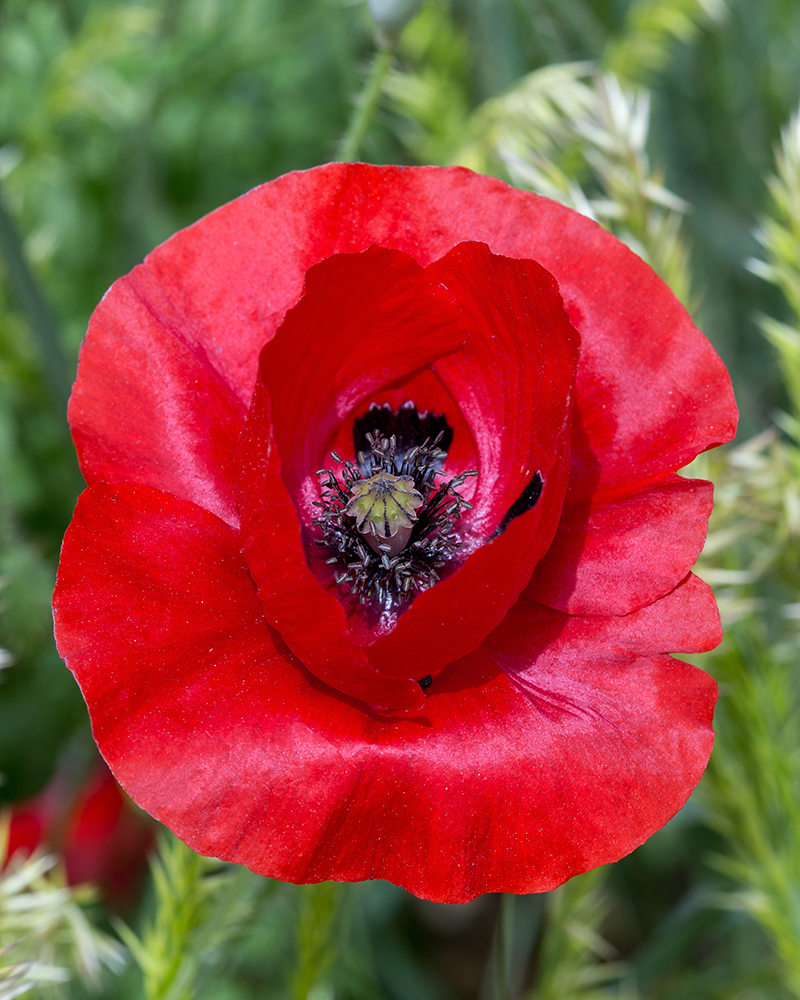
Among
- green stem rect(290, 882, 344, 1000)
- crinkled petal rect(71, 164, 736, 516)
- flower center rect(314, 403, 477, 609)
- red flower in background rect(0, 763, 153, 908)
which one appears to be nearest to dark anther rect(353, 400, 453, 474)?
flower center rect(314, 403, 477, 609)

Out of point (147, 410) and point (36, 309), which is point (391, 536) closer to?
point (147, 410)

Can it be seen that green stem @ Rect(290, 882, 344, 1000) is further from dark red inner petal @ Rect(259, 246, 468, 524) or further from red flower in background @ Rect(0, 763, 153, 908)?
red flower in background @ Rect(0, 763, 153, 908)

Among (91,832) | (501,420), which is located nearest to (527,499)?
(501,420)

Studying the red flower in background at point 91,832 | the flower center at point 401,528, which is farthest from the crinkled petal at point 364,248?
the red flower in background at point 91,832

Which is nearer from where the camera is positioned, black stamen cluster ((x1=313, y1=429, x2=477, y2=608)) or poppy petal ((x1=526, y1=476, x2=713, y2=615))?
poppy petal ((x1=526, y1=476, x2=713, y2=615))

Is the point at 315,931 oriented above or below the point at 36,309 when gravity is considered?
below

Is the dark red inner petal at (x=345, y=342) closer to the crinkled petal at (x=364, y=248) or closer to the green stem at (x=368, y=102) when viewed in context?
the crinkled petal at (x=364, y=248)

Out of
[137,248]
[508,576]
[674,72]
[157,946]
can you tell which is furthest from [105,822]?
[674,72]
